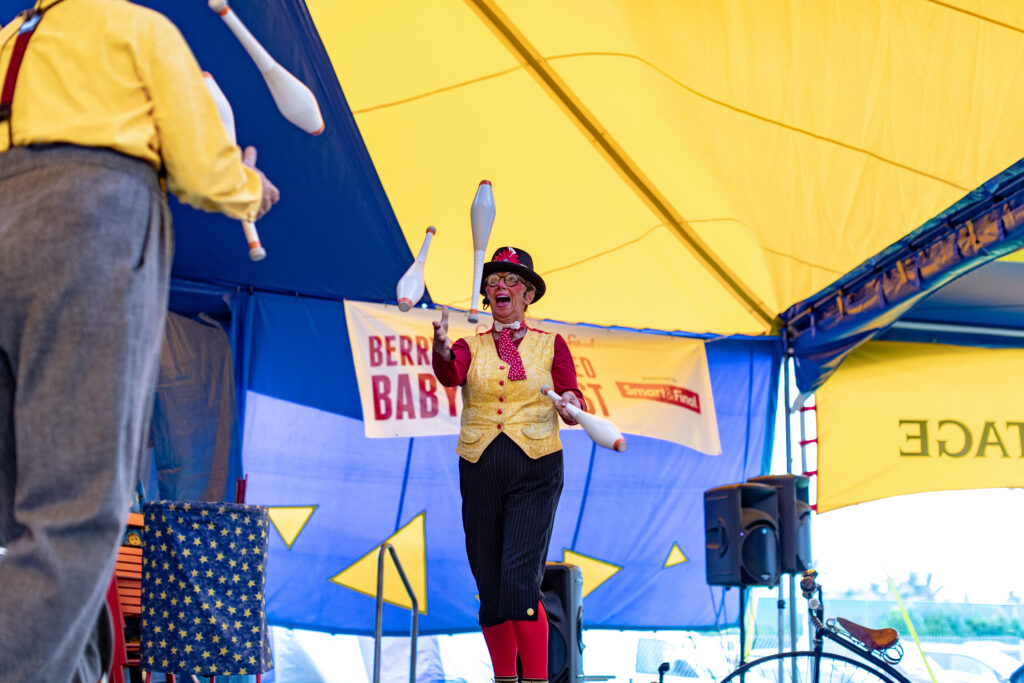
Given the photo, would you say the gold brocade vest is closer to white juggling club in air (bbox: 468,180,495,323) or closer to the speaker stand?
white juggling club in air (bbox: 468,180,495,323)

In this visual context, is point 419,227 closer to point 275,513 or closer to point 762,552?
point 275,513

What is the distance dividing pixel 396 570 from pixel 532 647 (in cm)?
278

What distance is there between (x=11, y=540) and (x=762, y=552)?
343cm

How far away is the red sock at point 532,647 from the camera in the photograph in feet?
8.27

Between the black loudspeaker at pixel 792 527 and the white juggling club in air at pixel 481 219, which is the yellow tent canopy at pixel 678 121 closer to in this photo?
the white juggling club in air at pixel 481 219

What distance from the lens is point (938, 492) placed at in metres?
5.91

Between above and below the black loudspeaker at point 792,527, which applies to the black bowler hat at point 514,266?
above

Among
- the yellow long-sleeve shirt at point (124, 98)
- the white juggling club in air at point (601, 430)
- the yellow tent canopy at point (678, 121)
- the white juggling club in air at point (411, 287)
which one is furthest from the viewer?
the yellow tent canopy at point (678, 121)

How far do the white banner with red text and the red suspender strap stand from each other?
12.2 ft

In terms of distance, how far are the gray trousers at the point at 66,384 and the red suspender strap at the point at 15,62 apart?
0.08m

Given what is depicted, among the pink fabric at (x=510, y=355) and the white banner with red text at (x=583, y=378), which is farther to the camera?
the white banner with red text at (x=583, y=378)

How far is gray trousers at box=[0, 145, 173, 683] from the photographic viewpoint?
1066mm

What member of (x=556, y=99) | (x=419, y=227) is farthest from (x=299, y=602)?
(x=556, y=99)

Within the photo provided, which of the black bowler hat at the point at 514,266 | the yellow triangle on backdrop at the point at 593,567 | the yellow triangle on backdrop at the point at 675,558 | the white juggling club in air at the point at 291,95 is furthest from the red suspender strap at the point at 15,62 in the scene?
the yellow triangle on backdrop at the point at 675,558
